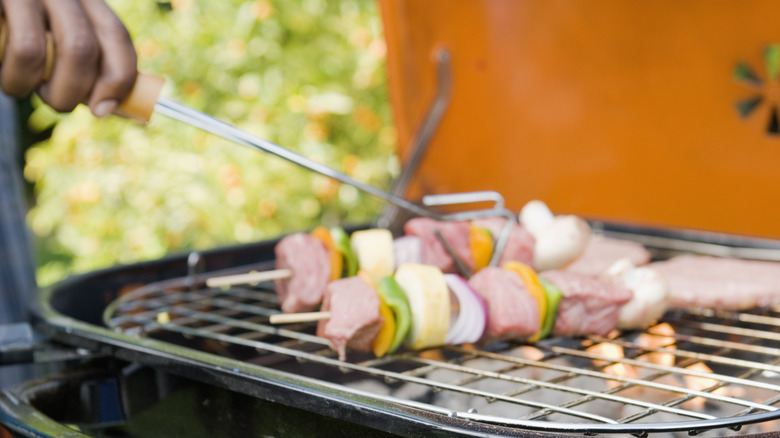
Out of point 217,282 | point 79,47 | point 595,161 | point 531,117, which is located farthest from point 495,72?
point 79,47

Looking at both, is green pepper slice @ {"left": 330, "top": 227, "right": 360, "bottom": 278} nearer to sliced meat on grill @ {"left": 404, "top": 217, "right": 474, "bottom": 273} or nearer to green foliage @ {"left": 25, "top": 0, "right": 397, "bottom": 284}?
sliced meat on grill @ {"left": 404, "top": 217, "right": 474, "bottom": 273}

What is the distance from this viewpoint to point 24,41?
1452 mm

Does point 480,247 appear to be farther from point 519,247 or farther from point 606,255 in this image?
point 606,255

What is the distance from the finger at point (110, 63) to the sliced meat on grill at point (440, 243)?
0.72 m

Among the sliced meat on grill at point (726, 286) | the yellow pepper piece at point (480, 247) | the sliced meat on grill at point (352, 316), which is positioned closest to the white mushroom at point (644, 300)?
the sliced meat on grill at point (726, 286)

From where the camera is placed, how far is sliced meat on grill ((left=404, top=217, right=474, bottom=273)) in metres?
1.92

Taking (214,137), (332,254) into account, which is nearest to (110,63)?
(332,254)

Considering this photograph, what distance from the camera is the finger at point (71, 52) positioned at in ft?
4.88

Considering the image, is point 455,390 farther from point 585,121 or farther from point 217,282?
point 585,121

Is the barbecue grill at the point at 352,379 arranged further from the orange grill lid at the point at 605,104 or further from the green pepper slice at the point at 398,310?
the orange grill lid at the point at 605,104

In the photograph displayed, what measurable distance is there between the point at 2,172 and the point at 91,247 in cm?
206

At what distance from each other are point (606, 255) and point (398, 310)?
36.9 inches

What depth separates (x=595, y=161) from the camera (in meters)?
2.73

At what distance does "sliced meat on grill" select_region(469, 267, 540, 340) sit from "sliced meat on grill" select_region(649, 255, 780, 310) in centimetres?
44
